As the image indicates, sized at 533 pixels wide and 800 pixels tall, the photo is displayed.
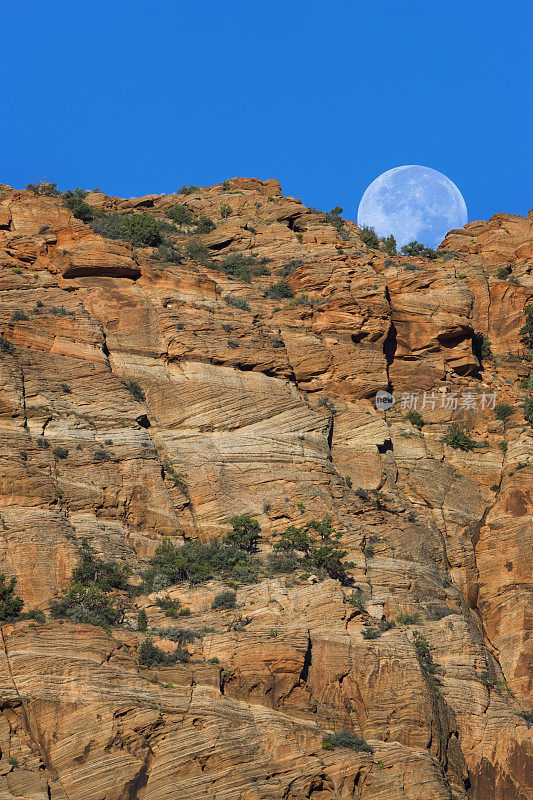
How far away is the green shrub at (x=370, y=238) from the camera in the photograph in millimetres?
72688

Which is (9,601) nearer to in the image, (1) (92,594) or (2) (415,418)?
(1) (92,594)

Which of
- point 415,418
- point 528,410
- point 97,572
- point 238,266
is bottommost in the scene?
point 97,572

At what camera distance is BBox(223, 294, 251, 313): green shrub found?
187 feet

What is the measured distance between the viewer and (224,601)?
40.3 metres

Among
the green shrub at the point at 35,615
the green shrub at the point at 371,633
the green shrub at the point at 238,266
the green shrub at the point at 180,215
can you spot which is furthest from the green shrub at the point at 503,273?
the green shrub at the point at 35,615

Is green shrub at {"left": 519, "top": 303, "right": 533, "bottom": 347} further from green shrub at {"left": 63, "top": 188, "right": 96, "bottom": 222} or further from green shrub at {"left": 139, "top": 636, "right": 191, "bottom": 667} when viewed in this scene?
green shrub at {"left": 139, "top": 636, "right": 191, "bottom": 667}

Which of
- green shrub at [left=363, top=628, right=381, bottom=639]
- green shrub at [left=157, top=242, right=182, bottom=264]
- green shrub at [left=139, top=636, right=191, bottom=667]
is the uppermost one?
green shrub at [left=157, top=242, right=182, bottom=264]

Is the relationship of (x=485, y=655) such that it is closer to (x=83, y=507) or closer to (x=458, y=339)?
(x=83, y=507)

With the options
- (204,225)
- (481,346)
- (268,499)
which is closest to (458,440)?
(481,346)

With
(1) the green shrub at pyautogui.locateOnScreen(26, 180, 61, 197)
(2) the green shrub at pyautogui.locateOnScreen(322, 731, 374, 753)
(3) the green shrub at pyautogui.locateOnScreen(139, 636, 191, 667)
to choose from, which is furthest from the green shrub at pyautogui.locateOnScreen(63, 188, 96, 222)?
(2) the green shrub at pyautogui.locateOnScreen(322, 731, 374, 753)

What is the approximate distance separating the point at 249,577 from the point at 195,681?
671 centimetres

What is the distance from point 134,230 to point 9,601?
101 ft

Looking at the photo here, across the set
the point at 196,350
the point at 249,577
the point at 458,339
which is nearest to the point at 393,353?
the point at 458,339

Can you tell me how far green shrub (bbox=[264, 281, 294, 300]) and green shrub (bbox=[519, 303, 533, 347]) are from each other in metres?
13.7
